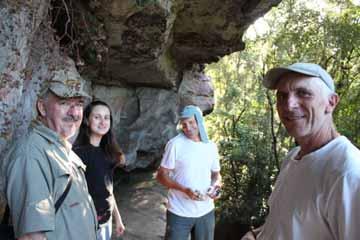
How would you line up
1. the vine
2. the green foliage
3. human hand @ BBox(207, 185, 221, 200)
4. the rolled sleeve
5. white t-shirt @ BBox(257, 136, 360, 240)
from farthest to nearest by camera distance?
the green foliage
the vine
human hand @ BBox(207, 185, 221, 200)
the rolled sleeve
white t-shirt @ BBox(257, 136, 360, 240)

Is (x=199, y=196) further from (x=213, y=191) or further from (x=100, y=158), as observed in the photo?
(x=100, y=158)

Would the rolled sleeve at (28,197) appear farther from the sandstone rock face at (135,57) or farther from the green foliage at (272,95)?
the green foliage at (272,95)

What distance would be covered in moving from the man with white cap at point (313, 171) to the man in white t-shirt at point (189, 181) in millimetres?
1656

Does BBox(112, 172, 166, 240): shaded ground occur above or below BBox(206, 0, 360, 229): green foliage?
below

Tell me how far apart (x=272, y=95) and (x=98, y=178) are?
20.9 feet

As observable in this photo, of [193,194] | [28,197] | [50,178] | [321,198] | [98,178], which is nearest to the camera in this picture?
[321,198]

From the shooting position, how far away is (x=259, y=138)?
8.17 metres

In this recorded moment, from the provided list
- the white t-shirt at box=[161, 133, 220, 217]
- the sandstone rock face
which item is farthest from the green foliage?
the white t-shirt at box=[161, 133, 220, 217]

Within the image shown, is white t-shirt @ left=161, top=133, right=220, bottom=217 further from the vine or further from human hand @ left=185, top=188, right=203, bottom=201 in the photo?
the vine

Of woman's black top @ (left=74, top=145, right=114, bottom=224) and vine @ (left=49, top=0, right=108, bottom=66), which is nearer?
woman's black top @ (left=74, top=145, right=114, bottom=224)

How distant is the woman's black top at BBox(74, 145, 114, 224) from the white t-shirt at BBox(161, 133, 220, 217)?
0.60 meters

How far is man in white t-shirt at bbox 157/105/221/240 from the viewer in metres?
3.35

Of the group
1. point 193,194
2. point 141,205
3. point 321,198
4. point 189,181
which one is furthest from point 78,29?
point 321,198

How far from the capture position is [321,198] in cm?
134
